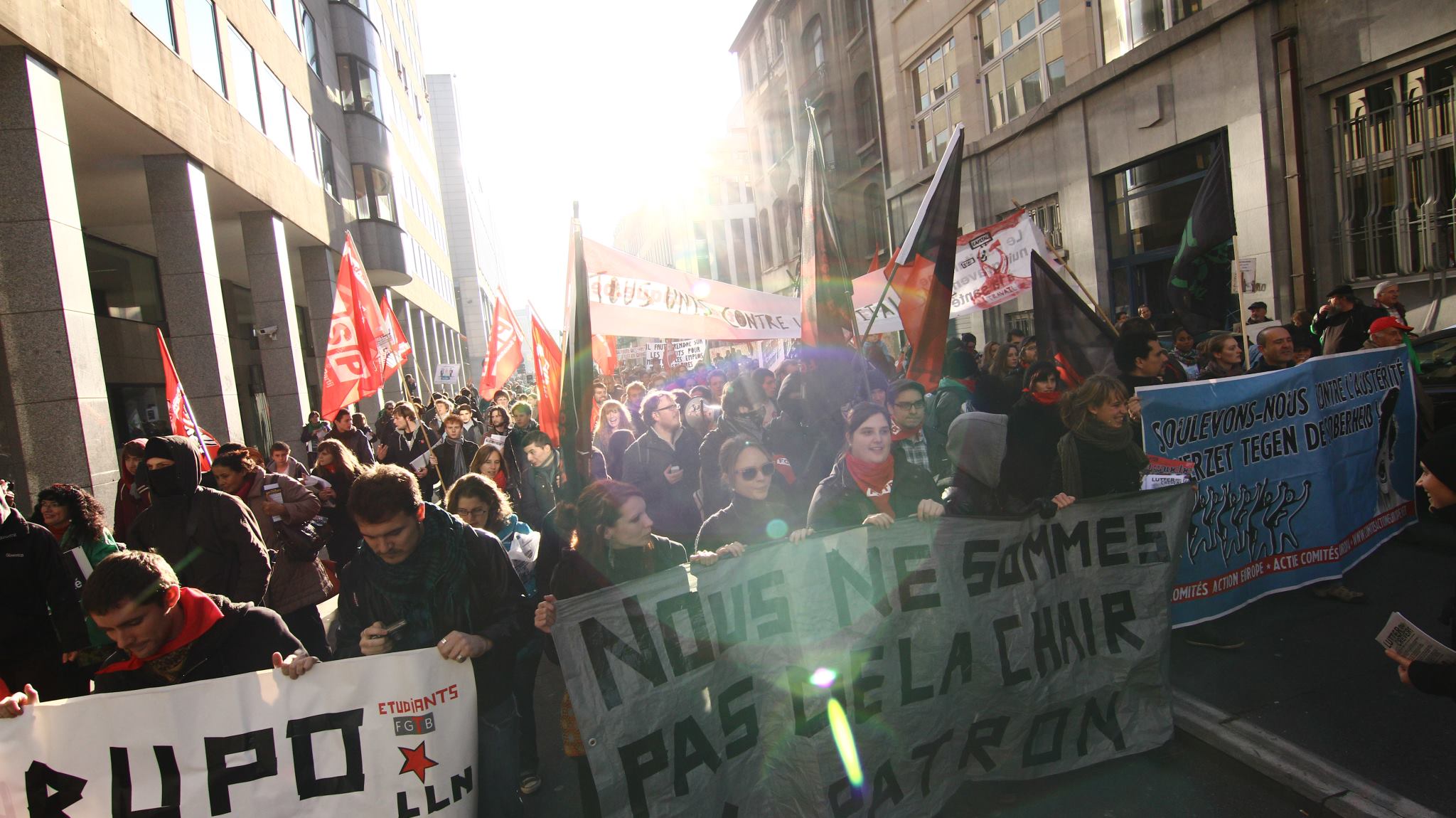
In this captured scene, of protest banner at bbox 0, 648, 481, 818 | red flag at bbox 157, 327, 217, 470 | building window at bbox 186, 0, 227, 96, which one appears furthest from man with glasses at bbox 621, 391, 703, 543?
building window at bbox 186, 0, 227, 96

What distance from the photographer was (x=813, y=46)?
31.8m

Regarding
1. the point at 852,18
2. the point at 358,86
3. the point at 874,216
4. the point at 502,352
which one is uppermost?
the point at 852,18

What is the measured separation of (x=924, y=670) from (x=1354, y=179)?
1097 centimetres

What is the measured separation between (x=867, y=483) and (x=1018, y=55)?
52.4ft

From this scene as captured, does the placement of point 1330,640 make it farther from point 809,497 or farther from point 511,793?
point 511,793

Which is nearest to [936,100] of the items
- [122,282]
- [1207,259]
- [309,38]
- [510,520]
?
[1207,259]

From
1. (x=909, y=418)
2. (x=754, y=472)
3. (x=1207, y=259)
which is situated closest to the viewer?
(x=754, y=472)

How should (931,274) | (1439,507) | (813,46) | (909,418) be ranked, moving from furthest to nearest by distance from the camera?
(813,46), (931,274), (909,418), (1439,507)

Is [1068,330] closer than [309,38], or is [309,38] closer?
[1068,330]

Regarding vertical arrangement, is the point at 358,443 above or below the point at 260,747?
above

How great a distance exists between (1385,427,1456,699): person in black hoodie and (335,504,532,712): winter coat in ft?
9.83

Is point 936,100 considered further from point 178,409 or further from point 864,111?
point 178,409

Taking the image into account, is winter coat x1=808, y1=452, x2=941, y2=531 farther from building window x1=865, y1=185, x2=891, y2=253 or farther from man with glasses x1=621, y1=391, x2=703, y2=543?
building window x1=865, y1=185, x2=891, y2=253

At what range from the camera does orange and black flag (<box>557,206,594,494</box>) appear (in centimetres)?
484
